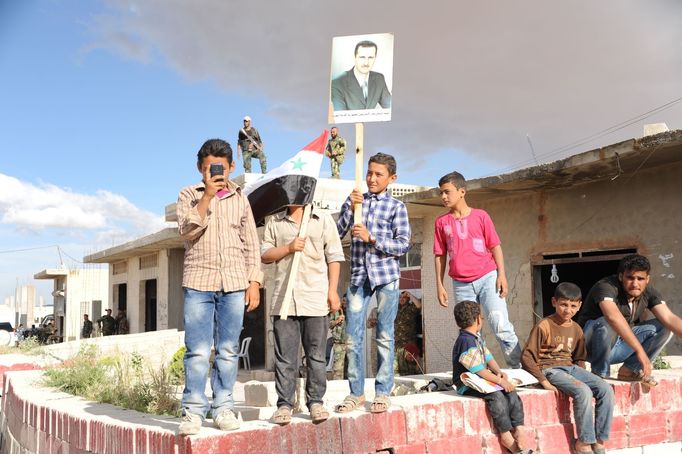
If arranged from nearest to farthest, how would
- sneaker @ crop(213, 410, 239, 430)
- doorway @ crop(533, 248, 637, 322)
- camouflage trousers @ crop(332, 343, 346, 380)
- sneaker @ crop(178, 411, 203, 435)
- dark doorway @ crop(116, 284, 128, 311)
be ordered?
sneaker @ crop(178, 411, 203, 435) < sneaker @ crop(213, 410, 239, 430) < doorway @ crop(533, 248, 637, 322) < camouflage trousers @ crop(332, 343, 346, 380) < dark doorway @ crop(116, 284, 128, 311)

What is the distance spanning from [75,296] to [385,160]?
30.8 meters

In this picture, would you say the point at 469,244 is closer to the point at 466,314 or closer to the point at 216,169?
the point at 466,314

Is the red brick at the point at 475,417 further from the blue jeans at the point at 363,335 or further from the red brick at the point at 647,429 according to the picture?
the red brick at the point at 647,429

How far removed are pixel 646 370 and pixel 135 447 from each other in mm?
3886

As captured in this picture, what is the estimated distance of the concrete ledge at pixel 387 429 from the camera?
368 cm

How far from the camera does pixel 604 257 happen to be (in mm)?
8945

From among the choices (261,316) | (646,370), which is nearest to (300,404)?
(646,370)

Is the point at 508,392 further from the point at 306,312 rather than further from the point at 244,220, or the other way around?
the point at 244,220

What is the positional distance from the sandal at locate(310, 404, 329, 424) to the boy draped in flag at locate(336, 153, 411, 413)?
→ 33cm

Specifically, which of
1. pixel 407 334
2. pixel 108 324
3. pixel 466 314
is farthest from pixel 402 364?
pixel 108 324

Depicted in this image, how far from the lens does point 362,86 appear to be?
4781 millimetres

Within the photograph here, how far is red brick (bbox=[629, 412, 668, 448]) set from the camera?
16.4ft

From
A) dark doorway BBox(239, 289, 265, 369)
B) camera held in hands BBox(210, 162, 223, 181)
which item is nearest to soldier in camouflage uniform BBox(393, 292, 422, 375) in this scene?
dark doorway BBox(239, 289, 265, 369)

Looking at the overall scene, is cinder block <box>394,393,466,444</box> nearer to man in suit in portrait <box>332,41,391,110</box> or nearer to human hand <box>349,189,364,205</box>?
human hand <box>349,189,364,205</box>
